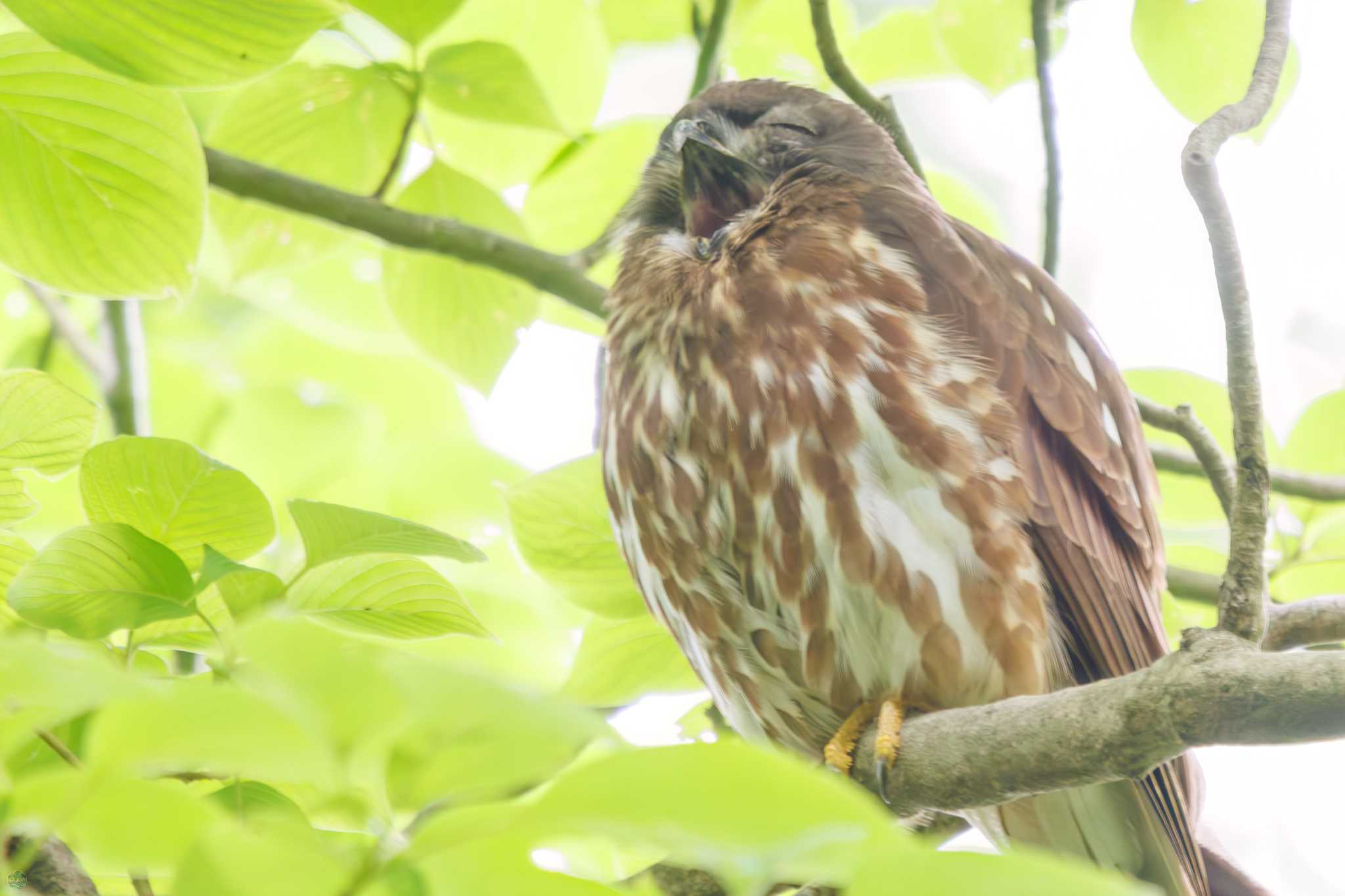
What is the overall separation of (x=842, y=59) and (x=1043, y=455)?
891 mm

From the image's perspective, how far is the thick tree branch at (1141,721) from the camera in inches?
53.1

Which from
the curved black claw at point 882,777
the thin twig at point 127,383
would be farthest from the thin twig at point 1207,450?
the thin twig at point 127,383

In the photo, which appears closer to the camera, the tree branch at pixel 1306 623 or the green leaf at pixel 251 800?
the green leaf at pixel 251 800

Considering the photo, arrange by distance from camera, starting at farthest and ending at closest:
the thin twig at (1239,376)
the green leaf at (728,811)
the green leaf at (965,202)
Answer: the green leaf at (965,202) < the thin twig at (1239,376) < the green leaf at (728,811)

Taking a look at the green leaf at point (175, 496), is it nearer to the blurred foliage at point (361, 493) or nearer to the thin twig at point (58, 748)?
the blurred foliage at point (361, 493)

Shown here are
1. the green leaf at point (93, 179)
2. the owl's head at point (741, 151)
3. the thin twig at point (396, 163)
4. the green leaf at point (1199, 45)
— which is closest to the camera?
the green leaf at point (93, 179)

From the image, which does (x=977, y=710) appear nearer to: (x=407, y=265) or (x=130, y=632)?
(x=130, y=632)

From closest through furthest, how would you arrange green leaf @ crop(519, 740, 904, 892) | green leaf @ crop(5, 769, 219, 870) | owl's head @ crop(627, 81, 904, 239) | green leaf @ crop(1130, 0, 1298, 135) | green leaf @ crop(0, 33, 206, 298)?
green leaf @ crop(519, 740, 904, 892)
green leaf @ crop(5, 769, 219, 870)
green leaf @ crop(0, 33, 206, 298)
green leaf @ crop(1130, 0, 1298, 135)
owl's head @ crop(627, 81, 904, 239)

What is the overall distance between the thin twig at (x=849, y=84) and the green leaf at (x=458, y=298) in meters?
0.73

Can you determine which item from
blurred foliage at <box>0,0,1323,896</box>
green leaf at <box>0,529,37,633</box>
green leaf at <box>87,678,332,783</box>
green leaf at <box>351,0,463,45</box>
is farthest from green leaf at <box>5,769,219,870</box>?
green leaf at <box>351,0,463,45</box>

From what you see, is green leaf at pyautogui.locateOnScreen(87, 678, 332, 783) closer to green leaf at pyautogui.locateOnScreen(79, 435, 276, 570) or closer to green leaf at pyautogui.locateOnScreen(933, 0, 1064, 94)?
green leaf at pyautogui.locateOnScreen(79, 435, 276, 570)

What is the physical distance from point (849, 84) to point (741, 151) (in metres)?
0.36

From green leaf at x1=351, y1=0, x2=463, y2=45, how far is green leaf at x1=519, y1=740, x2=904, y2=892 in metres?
1.95

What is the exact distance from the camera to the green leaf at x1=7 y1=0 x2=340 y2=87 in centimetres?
162
